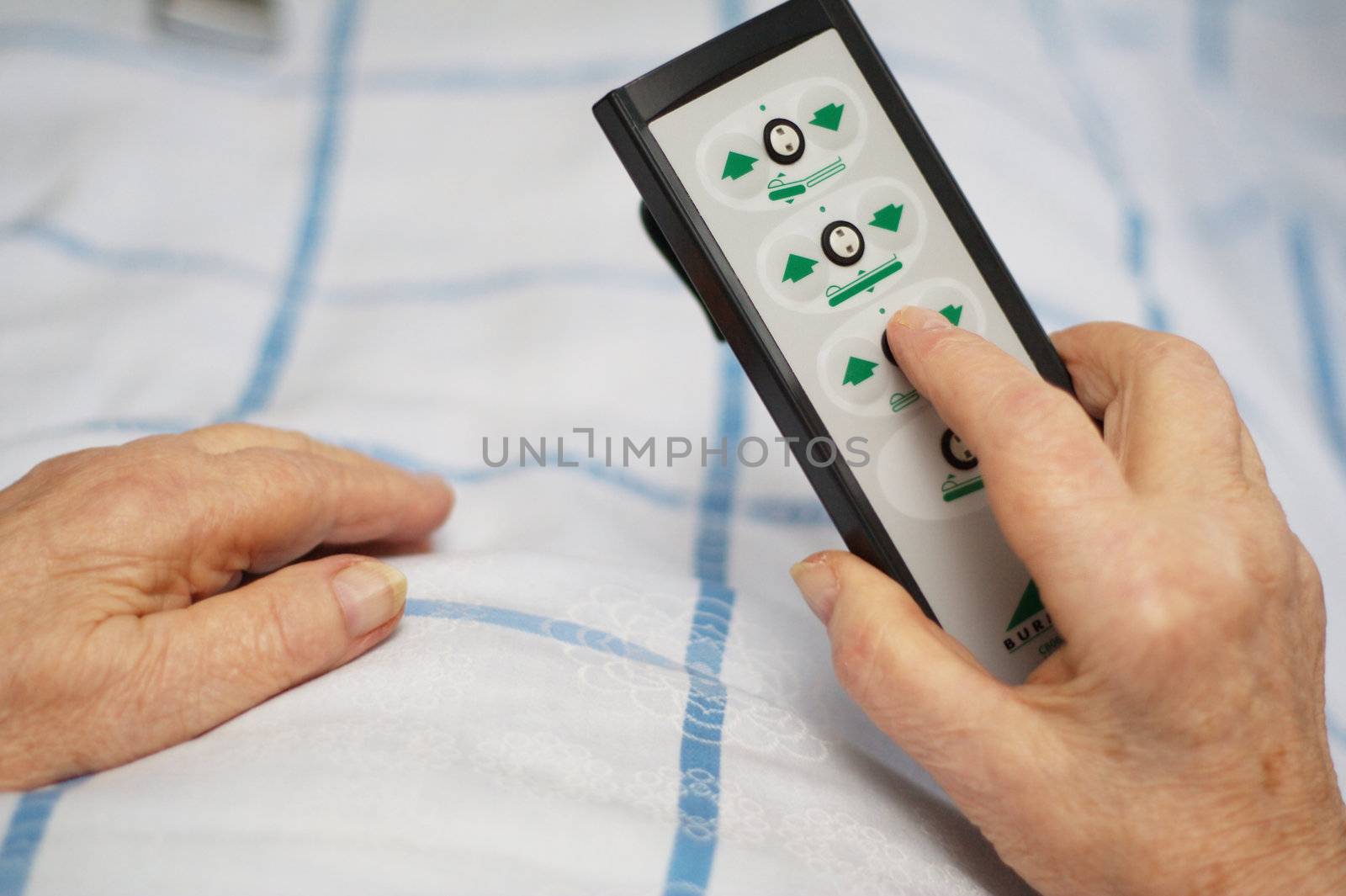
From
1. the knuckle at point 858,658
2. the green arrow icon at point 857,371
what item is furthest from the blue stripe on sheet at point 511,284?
the knuckle at point 858,658

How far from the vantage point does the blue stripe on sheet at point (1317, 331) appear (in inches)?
30.1

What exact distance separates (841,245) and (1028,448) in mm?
167

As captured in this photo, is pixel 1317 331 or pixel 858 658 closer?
pixel 858 658

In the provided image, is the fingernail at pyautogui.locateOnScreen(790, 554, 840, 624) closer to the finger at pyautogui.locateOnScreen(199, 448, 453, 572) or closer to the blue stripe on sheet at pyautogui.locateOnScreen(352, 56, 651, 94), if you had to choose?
the finger at pyautogui.locateOnScreen(199, 448, 453, 572)

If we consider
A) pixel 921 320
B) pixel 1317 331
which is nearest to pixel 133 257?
pixel 921 320

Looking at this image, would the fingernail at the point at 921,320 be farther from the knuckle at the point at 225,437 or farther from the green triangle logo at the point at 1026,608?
the knuckle at the point at 225,437

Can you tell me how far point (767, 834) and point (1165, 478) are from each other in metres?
0.21

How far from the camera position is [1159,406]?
0.45 metres

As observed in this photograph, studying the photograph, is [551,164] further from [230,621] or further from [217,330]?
[230,621]

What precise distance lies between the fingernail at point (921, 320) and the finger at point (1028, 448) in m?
0.04

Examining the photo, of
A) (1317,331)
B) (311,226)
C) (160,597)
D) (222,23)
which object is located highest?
(222,23)

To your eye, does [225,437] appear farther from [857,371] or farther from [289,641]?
[857,371]

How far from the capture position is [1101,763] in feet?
1.32

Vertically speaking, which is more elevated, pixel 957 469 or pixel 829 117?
pixel 829 117
